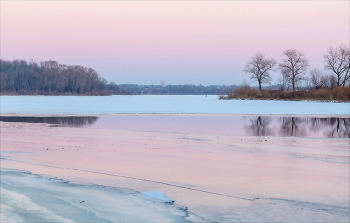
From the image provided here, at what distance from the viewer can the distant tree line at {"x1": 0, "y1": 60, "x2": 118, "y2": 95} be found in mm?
130625

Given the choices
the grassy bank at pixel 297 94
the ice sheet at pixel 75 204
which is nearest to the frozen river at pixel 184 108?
the grassy bank at pixel 297 94

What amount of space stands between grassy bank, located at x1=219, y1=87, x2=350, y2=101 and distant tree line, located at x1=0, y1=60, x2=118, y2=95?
2681 inches

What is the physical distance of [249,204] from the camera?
21.7ft

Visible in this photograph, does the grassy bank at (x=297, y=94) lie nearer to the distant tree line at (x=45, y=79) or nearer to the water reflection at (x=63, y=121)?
the water reflection at (x=63, y=121)

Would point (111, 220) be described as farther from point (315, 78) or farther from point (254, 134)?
point (315, 78)

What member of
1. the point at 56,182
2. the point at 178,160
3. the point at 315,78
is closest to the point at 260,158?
the point at 178,160

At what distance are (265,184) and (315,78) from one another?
6624cm

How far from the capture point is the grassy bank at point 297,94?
162 ft

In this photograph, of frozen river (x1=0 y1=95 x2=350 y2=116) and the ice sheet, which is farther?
frozen river (x1=0 y1=95 x2=350 y2=116)

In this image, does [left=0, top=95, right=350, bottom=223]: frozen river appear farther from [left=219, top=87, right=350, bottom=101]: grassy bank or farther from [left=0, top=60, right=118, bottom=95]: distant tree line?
[left=0, top=60, right=118, bottom=95]: distant tree line

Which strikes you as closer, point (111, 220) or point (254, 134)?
point (111, 220)

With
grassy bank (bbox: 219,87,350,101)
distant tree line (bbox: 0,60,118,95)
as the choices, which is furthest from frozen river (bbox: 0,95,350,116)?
distant tree line (bbox: 0,60,118,95)

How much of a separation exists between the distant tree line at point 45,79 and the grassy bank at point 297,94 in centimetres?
6811

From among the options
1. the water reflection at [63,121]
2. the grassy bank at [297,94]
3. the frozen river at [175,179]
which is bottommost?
the frozen river at [175,179]
